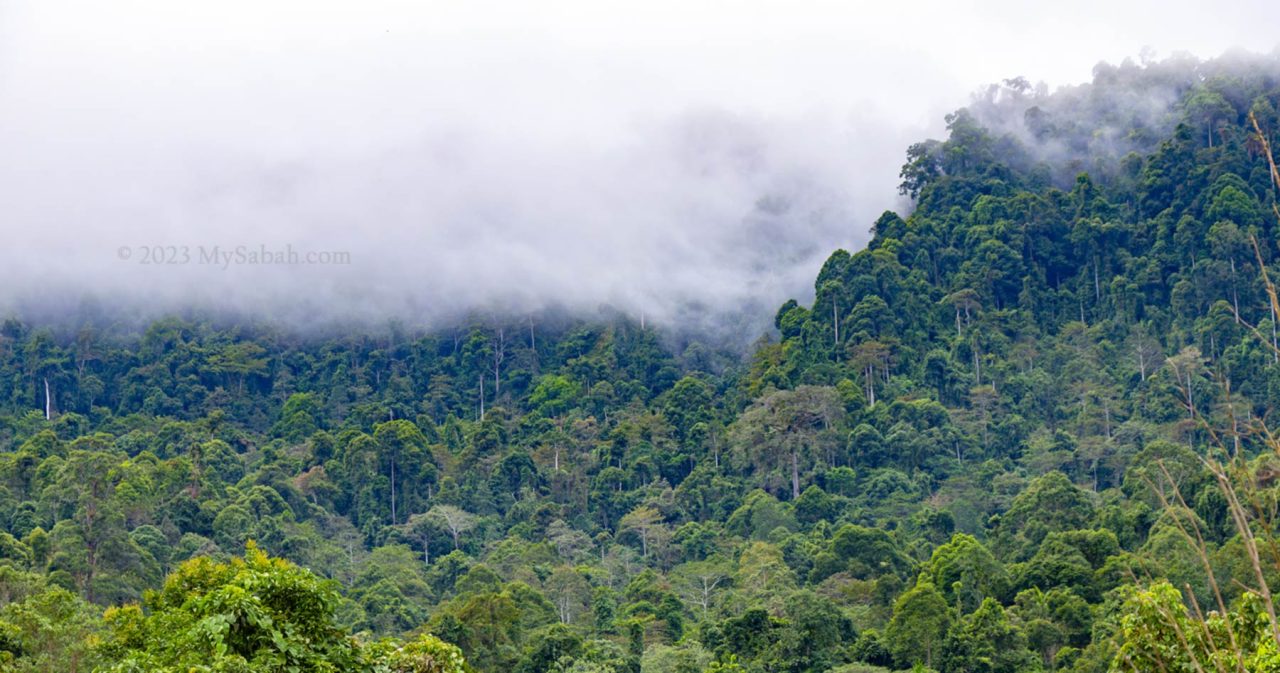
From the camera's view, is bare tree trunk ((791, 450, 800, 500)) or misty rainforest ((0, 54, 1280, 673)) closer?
misty rainforest ((0, 54, 1280, 673))

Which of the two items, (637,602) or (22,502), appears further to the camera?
(22,502)

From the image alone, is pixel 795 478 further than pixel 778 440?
No

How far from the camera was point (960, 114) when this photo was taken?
6656cm

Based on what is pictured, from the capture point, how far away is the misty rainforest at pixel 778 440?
1249 inches

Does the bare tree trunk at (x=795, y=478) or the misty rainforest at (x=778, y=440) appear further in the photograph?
the bare tree trunk at (x=795, y=478)

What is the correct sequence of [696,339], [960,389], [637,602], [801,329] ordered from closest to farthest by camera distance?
[637,602]
[960,389]
[801,329]
[696,339]

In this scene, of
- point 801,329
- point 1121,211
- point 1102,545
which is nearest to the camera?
point 1102,545

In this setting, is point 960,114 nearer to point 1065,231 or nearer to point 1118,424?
point 1065,231

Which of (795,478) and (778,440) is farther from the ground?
(778,440)

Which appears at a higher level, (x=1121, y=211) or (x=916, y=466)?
(x=1121, y=211)

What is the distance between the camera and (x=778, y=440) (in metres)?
48.8

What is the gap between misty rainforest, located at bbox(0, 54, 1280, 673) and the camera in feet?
104

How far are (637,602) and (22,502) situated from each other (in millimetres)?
19085

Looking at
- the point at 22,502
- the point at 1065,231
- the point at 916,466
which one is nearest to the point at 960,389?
the point at 916,466
